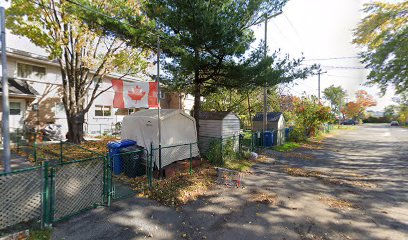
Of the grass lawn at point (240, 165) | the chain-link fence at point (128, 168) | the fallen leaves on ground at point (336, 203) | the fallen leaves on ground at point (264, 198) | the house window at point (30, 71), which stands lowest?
the fallen leaves on ground at point (336, 203)

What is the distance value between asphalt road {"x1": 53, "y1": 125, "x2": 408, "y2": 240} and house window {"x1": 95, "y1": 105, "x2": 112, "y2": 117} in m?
15.3

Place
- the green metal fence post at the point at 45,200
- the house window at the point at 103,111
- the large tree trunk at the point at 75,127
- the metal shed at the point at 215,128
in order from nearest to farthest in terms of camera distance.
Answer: the green metal fence post at the point at 45,200 < the metal shed at the point at 215,128 < the large tree trunk at the point at 75,127 < the house window at the point at 103,111

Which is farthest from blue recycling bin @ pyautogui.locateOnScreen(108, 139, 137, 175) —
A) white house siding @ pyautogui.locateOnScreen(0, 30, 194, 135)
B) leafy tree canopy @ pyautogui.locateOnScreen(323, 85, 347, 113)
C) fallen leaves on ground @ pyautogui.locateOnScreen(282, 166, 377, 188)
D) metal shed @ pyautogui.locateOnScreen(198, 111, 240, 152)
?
leafy tree canopy @ pyautogui.locateOnScreen(323, 85, 347, 113)

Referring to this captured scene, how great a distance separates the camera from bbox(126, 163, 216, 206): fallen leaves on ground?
5.71 metres

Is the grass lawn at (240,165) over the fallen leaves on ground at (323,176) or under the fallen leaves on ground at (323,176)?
over

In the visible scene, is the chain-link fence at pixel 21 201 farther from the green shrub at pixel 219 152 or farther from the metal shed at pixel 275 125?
the metal shed at pixel 275 125

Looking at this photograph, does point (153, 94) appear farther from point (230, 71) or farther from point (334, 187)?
point (334, 187)

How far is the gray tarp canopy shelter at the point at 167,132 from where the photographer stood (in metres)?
7.66

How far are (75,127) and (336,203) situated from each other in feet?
46.4

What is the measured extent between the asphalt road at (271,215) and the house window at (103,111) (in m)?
15.3

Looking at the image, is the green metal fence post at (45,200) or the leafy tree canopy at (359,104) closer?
the green metal fence post at (45,200)

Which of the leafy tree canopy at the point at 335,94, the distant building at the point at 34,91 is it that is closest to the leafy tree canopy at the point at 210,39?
the distant building at the point at 34,91

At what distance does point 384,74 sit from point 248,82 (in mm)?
11004

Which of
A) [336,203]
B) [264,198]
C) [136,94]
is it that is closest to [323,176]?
[336,203]
